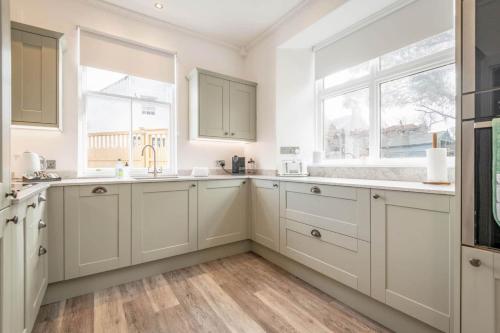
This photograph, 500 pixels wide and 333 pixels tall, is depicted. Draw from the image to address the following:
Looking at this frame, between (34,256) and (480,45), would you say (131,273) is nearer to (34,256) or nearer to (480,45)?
(34,256)

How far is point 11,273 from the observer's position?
3.44ft

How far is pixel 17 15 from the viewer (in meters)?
2.14

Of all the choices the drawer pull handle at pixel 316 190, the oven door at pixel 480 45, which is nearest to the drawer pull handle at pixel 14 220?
the drawer pull handle at pixel 316 190

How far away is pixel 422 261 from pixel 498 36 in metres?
1.19

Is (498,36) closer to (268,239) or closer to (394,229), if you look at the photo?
(394,229)

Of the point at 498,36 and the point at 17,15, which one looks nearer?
the point at 498,36

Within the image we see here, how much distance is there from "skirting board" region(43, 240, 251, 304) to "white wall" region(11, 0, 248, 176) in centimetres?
109

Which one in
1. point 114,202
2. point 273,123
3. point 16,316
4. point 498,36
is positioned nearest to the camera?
point 498,36

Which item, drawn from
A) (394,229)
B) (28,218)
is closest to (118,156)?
(28,218)

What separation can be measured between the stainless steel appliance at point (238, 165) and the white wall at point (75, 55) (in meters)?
0.15

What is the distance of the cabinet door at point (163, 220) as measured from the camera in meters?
2.21

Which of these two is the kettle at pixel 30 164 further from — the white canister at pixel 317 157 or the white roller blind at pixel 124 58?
the white canister at pixel 317 157

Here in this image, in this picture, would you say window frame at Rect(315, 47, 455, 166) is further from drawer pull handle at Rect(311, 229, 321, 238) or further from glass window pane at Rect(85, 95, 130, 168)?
glass window pane at Rect(85, 95, 130, 168)

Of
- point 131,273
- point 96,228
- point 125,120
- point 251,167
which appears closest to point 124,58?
point 125,120
